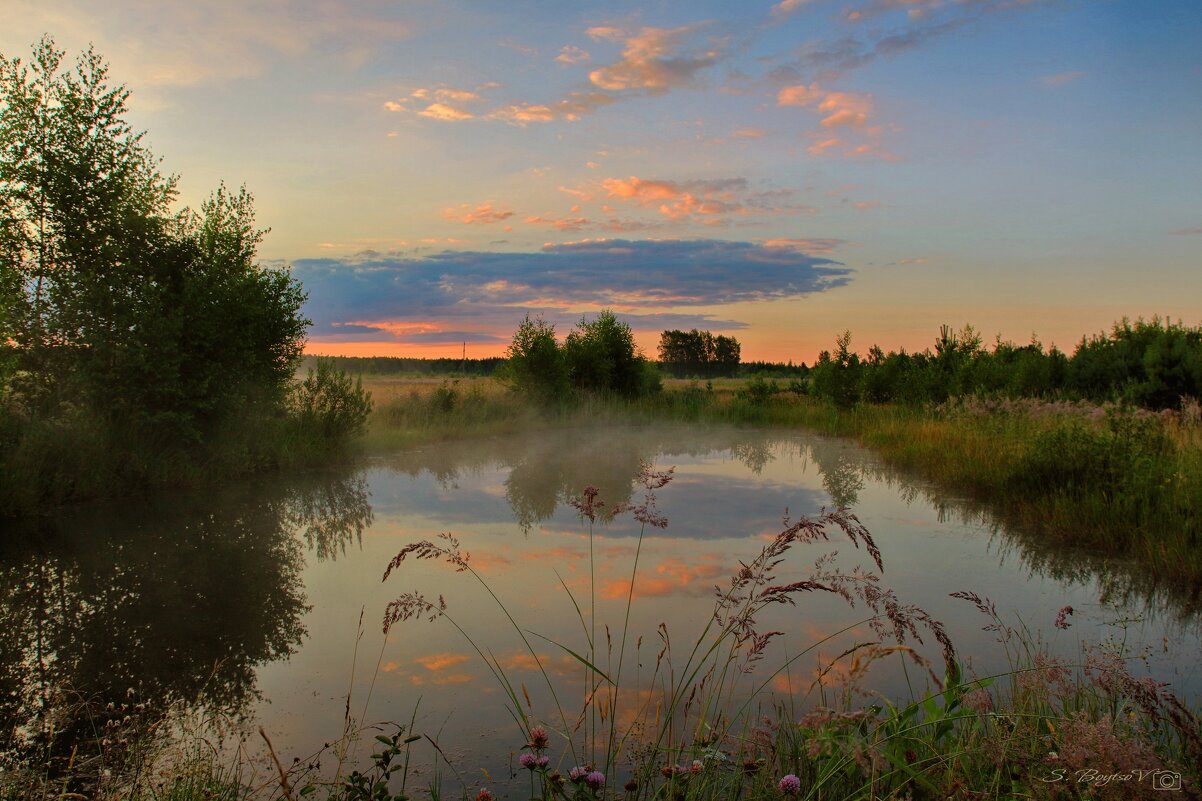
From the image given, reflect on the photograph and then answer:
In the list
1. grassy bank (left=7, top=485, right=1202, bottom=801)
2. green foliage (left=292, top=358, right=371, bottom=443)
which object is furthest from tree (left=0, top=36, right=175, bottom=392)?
grassy bank (left=7, top=485, right=1202, bottom=801)

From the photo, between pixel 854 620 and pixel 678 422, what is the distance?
67.0 feet

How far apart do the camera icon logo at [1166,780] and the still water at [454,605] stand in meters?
1.01

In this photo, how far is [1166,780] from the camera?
2.04 metres

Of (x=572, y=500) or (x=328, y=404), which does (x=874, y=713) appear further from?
(x=328, y=404)

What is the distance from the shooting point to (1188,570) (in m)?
6.72

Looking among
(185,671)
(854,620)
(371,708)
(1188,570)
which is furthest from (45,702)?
(1188,570)

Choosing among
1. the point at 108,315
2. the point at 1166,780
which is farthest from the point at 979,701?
the point at 108,315

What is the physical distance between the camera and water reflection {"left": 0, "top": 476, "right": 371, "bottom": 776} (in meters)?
4.00

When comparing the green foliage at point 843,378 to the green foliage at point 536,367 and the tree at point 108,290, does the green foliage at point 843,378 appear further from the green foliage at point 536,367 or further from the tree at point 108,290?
the tree at point 108,290

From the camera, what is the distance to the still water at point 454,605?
433 centimetres

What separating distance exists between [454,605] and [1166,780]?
499 cm

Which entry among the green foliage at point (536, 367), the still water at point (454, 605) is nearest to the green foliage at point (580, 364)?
the green foliage at point (536, 367)

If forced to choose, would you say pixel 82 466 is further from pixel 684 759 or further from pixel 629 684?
pixel 684 759

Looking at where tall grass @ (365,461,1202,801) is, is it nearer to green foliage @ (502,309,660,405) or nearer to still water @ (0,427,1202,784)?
still water @ (0,427,1202,784)
